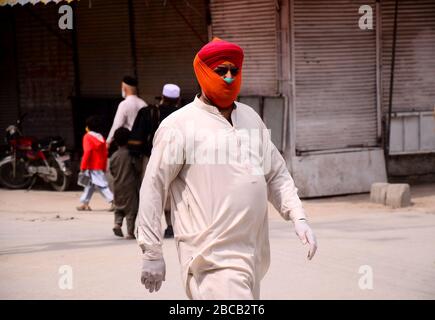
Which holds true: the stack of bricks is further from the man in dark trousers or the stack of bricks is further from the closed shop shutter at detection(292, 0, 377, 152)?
the man in dark trousers

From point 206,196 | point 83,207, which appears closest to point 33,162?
point 83,207

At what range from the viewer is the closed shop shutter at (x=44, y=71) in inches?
693

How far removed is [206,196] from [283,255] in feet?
16.2

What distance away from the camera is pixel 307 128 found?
14125 mm

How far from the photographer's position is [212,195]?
490 cm

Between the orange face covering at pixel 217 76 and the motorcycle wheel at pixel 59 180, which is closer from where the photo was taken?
the orange face covering at pixel 217 76

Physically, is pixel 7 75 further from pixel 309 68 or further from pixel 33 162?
pixel 309 68

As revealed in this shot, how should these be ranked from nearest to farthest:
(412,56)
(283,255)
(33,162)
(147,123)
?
(283,255), (147,123), (412,56), (33,162)

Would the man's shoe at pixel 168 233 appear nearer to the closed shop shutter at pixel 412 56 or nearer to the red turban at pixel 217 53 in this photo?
the closed shop shutter at pixel 412 56

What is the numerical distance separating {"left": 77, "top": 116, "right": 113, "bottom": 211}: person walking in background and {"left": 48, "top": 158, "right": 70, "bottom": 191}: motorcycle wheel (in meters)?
2.02

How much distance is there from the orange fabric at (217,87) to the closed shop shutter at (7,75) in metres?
13.8

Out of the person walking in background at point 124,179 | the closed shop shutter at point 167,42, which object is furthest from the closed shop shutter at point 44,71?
the person walking in background at point 124,179

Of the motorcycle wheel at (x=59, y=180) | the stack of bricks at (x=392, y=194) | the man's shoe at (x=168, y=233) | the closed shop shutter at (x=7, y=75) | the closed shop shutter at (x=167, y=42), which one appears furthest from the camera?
the closed shop shutter at (x=7, y=75)
